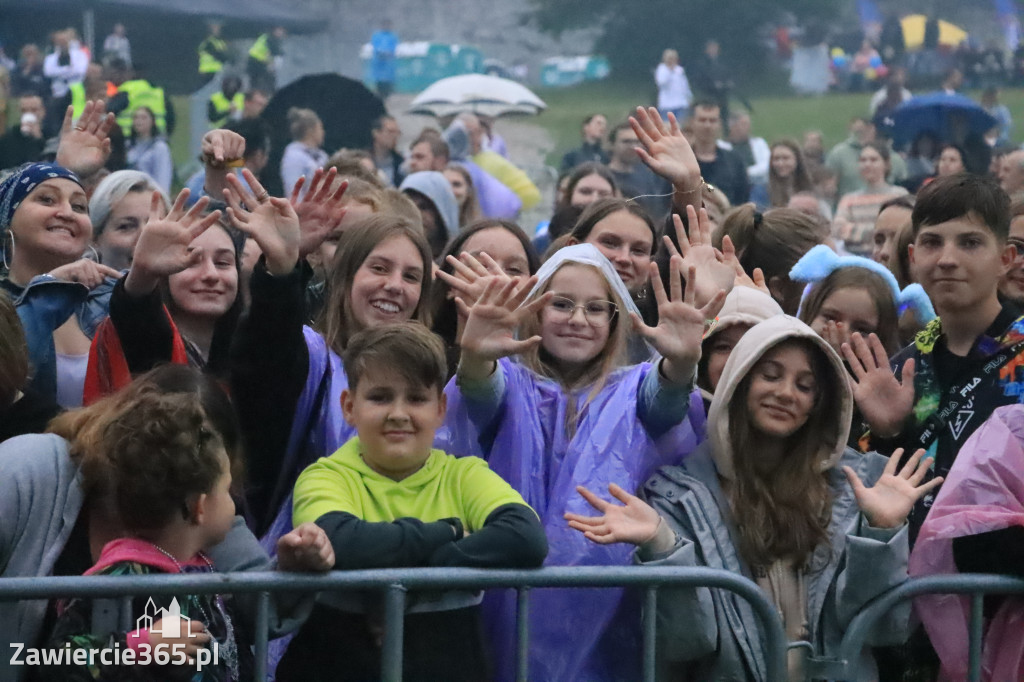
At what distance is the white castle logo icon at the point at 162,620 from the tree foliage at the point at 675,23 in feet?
61.0

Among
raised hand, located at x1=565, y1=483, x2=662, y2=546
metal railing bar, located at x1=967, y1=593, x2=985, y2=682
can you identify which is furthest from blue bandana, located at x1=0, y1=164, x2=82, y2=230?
metal railing bar, located at x1=967, y1=593, x2=985, y2=682

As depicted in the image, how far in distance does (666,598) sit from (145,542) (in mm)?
1244

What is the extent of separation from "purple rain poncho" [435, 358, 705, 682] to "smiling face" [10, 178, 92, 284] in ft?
4.40

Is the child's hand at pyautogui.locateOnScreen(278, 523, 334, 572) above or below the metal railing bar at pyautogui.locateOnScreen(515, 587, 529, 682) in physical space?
above

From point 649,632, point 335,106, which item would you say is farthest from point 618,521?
point 335,106

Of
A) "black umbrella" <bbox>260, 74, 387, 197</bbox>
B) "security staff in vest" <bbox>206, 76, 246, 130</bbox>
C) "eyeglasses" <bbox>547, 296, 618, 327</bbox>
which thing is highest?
"security staff in vest" <bbox>206, 76, 246, 130</bbox>

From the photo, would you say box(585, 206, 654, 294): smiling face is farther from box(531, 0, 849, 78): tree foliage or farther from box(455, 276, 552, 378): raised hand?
box(531, 0, 849, 78): tree foliage

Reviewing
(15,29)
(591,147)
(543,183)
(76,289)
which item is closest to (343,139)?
(591,147)

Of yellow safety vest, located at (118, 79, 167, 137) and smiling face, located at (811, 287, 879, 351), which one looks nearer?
smiling face, located at (811, 287, 879, 351)

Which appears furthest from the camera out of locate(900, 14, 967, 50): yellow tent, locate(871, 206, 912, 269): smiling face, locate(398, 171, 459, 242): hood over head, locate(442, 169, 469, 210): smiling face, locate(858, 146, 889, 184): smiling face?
locate(900, 14, 967, 50): yellow tent

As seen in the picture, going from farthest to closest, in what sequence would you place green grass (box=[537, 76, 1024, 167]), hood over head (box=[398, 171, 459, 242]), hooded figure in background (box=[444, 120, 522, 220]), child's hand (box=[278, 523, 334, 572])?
green grass (box=[537, 76, 1024, 167]) → hooded figure in background (box=[444, 120, 522, 220]) → hood over head (box=[398, 171, 459, 242]) → child's hand (box=[278, 523, 334, 572])

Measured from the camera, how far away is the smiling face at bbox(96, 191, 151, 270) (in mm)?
5281

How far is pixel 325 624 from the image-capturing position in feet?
10.7

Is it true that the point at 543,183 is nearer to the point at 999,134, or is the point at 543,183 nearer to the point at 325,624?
the point at 999,134
